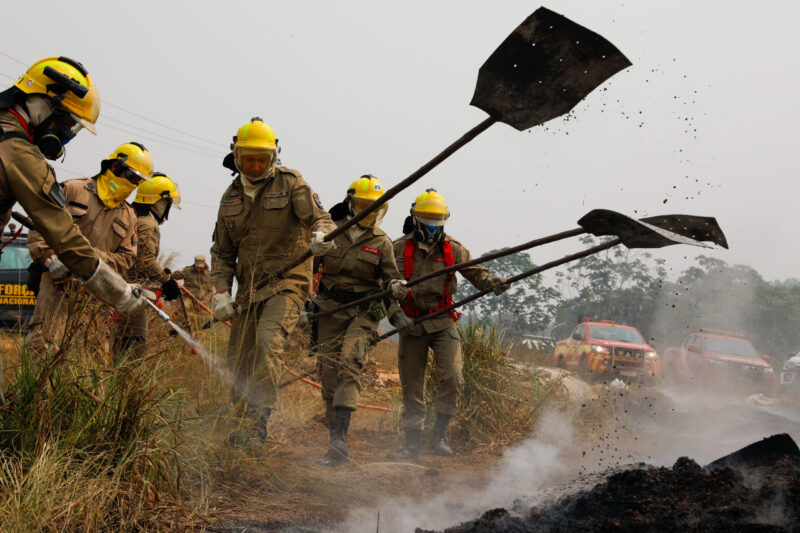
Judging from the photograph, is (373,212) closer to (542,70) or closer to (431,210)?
(431,210)

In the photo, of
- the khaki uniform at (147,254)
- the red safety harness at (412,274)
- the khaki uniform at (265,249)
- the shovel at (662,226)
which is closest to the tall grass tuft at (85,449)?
the khaki uniform at (265,249)

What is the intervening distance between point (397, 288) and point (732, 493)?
2741 millimetres

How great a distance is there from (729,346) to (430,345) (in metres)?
10.8

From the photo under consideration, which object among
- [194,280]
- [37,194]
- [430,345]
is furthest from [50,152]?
[194,280]

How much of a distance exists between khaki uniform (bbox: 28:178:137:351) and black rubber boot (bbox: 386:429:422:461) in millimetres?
2786

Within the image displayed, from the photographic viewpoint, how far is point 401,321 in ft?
18.6

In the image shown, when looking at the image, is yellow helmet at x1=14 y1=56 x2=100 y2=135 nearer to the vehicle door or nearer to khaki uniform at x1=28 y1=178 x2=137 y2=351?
khaki uniform at x1=28 y1=178 x2=137 y2=351

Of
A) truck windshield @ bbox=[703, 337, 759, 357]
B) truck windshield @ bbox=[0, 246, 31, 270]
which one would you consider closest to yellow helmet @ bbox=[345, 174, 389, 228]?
truck windshield @ bbox=[0, 246, 31, 270]

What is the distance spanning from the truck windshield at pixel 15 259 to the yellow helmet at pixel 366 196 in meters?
5.83

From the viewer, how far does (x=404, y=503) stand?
3963 mm

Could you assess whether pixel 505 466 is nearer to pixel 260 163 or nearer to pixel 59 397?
pixel 260 163

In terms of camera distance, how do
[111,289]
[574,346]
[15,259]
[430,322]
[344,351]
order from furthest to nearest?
[574,346], [15,259], [430,322], [344,351], [111,289]

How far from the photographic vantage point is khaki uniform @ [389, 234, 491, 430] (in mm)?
5844

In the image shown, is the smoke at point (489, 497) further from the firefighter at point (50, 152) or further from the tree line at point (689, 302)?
the tree line at point (689, 302)
